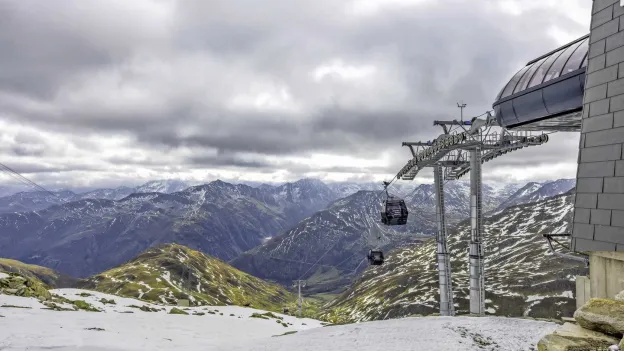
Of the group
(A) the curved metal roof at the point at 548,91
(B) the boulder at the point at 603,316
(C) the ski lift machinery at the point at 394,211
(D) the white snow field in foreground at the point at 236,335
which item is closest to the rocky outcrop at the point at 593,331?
(B) the boulder at the point at 603,316

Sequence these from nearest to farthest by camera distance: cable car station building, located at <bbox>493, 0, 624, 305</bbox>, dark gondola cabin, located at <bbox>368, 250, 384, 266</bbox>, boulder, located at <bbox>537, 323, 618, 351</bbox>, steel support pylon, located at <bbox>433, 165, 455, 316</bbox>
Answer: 1. boulder, located at <bbox>537, 323, 618, 351</bbox>
2. cable car station building, located at <bbox>493, 0, 624, 305</bbox>
3. steel support pylon, located at <bbox>433, 165, 455, 316</bbox>
4. dark gondola cabin, located at <bbox>368, 250, 384, 266</bbox>

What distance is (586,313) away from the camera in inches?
327

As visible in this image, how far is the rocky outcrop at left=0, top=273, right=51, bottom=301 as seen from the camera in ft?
107

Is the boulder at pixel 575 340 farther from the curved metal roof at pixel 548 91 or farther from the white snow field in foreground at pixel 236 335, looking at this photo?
the curved metal roof at pixel 548 91

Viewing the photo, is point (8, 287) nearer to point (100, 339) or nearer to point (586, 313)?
point (100, 339)

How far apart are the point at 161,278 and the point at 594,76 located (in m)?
207

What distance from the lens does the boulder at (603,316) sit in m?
7.68

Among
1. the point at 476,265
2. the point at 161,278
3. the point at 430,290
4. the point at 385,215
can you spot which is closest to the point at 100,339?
the point at 476,265

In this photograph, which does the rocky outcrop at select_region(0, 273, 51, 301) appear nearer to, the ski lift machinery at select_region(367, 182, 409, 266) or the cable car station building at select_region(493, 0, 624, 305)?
the ski lift machinery at select_region(367, 182, 409, 266)

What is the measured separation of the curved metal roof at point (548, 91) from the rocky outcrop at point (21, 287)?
3917 cm

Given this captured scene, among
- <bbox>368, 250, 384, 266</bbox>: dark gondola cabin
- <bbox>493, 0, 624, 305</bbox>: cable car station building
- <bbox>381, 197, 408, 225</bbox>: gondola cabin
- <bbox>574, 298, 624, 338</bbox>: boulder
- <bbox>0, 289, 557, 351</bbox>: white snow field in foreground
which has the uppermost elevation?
<bbox>493, 0, 624, 305</bbox>: cable car station building

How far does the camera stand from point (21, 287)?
33469 mm

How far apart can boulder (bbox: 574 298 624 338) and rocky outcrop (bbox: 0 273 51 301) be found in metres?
38.9

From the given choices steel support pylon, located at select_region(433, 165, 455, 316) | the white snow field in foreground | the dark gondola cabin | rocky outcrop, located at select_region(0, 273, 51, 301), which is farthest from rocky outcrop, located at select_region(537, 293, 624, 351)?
the dark gondola cabin
